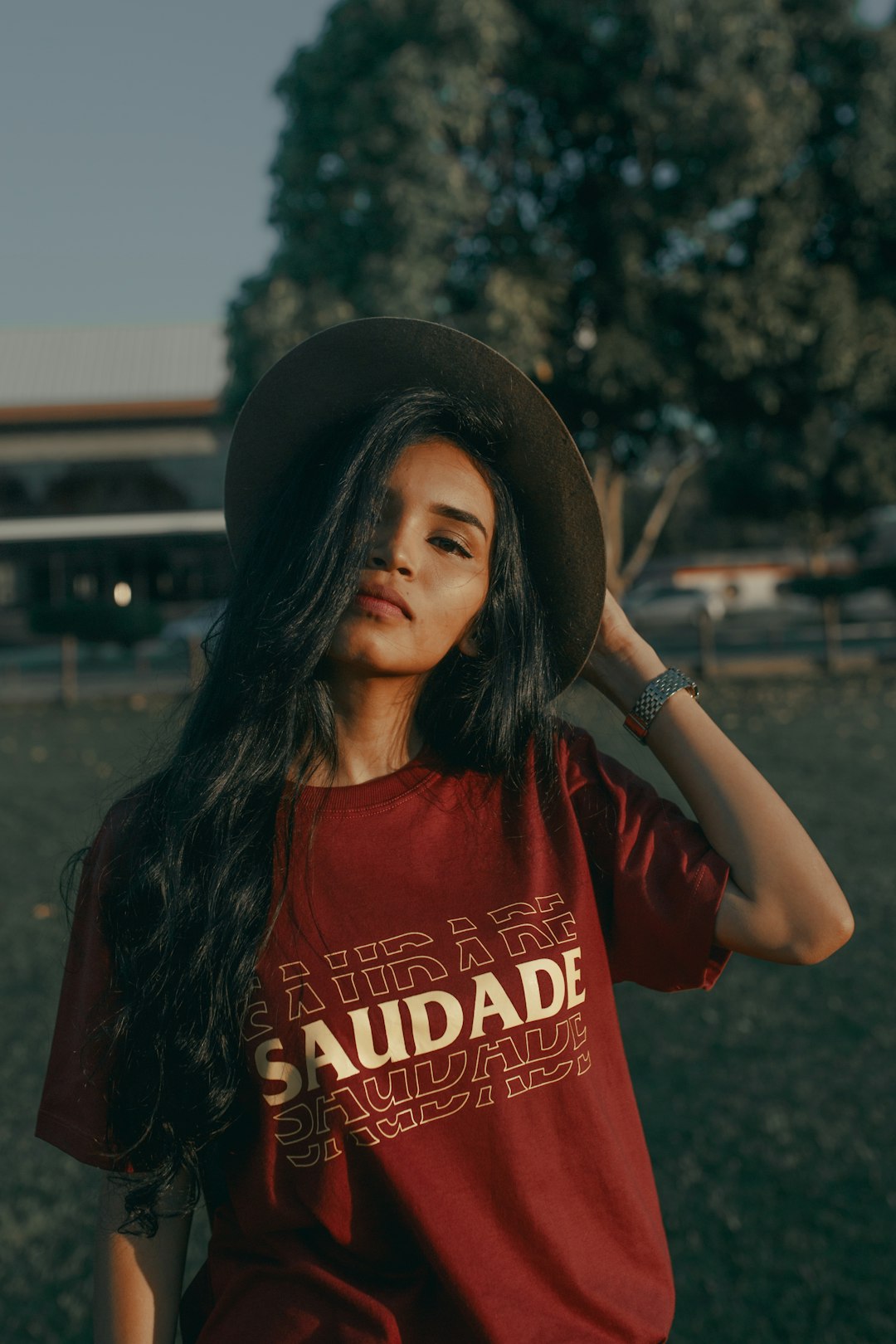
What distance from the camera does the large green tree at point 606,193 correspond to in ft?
43.4

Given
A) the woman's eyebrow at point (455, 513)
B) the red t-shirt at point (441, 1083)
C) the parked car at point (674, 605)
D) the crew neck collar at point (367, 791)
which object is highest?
the woman's eyebrow at point (455, 513)

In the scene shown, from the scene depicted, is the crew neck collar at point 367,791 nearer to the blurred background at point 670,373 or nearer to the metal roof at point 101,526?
the blurred background at point 670,373

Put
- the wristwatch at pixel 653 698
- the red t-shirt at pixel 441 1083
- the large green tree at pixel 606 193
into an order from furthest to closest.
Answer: the large green tree at pixel 606 193 < the wristwatch at pixel 653 698 < the red t-shirt at pixel 441 1083

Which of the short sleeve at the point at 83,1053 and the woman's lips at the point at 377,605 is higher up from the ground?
the woman's lips at the point at 377,605

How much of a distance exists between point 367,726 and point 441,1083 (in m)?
0.47

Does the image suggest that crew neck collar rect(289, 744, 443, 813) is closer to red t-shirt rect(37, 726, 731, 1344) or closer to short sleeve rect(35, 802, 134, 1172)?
red t-shirt rect(37, 726, 731, 1344)

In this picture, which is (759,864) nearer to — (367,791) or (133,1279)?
(367,791)

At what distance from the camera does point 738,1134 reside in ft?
11.9

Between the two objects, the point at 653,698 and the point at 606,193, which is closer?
the point at 653,698

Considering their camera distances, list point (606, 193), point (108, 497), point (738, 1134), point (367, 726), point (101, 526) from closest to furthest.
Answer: point (367, 726) < point (738, 1134) < point (606, 193) < point (101, 526) < point (108, 497)

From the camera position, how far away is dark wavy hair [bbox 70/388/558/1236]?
4.75 feet

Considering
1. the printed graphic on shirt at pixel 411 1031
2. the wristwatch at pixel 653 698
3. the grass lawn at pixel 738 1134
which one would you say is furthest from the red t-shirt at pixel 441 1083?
the grass lawn at pixel 738 1134

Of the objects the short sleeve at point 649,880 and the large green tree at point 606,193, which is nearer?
the short sleeve at point 649,880

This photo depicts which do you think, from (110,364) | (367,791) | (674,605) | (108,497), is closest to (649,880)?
(367,791)
